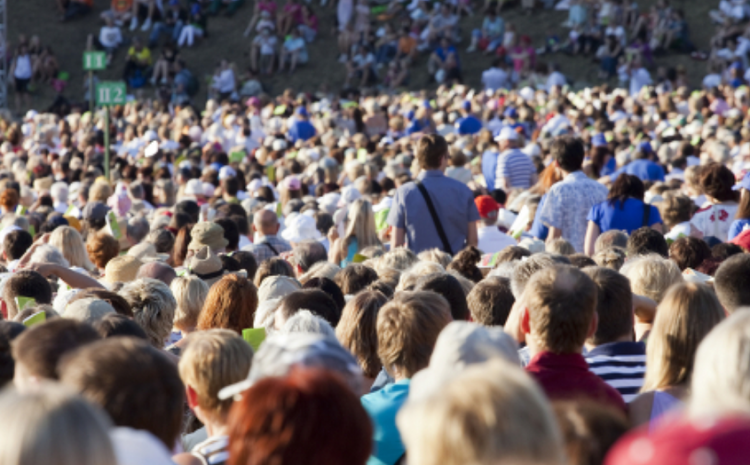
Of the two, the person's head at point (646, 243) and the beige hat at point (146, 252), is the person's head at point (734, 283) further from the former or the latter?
the beige hat at point (146, 252)

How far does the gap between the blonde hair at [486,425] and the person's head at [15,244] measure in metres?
6.48

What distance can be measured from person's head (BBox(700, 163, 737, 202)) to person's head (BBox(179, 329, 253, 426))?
4.80 meters

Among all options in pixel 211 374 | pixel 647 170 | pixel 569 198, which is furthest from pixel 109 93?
pixel 211 374

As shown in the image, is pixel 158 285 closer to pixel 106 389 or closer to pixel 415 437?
pixel 106 389

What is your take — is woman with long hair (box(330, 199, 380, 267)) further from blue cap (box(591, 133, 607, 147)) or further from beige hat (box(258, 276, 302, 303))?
blue cap (box(591, 133, 607, 147))

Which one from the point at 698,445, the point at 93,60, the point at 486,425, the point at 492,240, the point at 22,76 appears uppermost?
the point at 93,60

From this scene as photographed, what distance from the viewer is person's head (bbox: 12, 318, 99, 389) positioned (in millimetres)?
2918

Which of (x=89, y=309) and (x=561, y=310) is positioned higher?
(x=561, y=310)

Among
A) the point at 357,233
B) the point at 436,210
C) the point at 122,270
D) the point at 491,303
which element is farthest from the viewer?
the point at 357,233

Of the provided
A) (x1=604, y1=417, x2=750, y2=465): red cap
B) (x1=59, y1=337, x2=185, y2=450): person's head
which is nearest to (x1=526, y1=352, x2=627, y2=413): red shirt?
(x1=59, y1=337, x2=185, y2=450): person's head

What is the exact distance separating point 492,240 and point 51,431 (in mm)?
6306

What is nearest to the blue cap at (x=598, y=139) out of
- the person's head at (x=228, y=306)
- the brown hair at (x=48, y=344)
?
the person's head at (x=228, y=306)

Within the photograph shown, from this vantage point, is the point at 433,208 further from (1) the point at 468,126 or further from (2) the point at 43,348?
(1) the point at 468,126

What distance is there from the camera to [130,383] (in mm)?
2555
